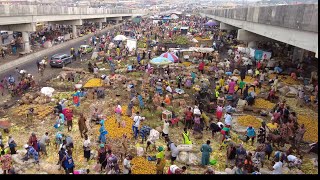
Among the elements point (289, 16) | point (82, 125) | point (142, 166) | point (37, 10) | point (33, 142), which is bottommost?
point (142, 166)

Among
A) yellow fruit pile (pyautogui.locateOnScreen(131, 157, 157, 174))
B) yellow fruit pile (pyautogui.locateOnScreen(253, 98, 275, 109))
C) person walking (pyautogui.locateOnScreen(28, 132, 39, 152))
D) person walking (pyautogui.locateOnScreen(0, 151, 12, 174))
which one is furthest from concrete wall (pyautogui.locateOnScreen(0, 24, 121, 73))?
yellow fruit pile (pyautogui.locateOnScreen(253, 98, 275, 109))

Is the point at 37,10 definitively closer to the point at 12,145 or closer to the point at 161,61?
the point at 161,61

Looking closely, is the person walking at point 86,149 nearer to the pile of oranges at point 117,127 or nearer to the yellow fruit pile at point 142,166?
the yellow fruit pile at point 142,166

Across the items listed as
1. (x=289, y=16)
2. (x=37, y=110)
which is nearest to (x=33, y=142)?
(x=37, y=110)

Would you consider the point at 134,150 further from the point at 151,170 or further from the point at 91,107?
the point at 91,107

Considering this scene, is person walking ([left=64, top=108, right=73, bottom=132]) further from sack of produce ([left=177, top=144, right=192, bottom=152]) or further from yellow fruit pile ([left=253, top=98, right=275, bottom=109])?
yellow fruit pile ([left=253, top=98, right=275, bottom=109])

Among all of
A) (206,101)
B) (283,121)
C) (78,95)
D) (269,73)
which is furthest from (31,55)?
(283,121)
